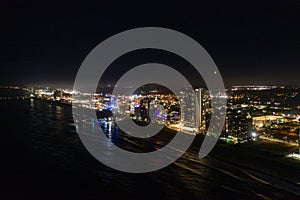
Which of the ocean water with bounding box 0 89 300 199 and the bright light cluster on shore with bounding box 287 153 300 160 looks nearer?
the ocean water with bounding box 0 89 300 199

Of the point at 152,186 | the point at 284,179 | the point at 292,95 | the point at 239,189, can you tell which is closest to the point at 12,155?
the point at 152,186

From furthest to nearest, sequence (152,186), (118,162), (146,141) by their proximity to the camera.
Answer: (146,141)
(118,162)
(152,186)

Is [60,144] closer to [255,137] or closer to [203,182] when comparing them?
[203,182]

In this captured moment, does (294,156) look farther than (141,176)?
Yes

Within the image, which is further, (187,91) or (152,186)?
(187,91)

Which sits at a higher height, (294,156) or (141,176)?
(141,176)

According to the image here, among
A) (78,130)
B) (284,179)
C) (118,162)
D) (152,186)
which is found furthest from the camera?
(78,130)

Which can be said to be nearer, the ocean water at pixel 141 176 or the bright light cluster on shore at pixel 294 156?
the ocean water at pixel 141 176

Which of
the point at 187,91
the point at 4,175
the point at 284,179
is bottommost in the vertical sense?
the point at 284,179
